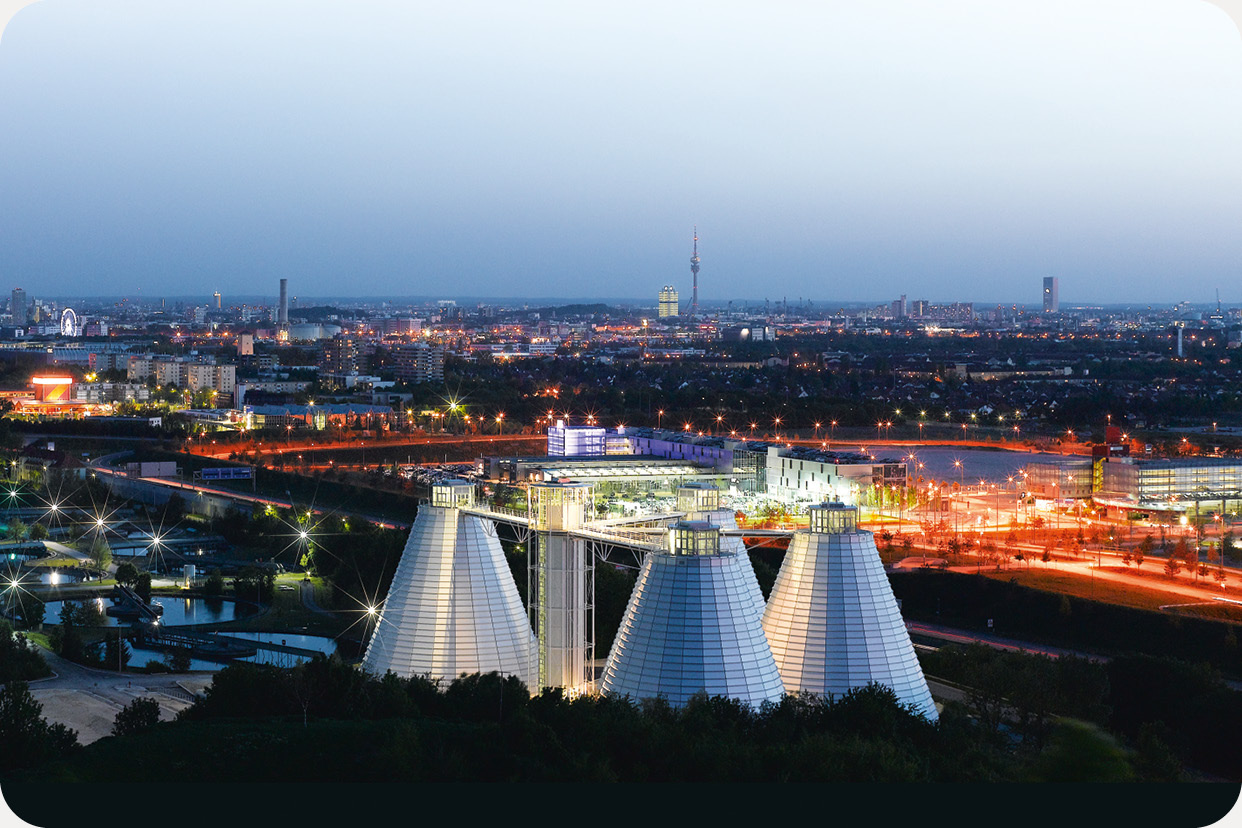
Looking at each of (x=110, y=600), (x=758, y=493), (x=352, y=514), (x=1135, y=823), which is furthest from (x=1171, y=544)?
(x=1135, y=823)

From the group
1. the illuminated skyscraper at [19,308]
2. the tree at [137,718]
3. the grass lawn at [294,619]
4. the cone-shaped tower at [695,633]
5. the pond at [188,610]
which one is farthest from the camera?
the illuminated skyscraper at [19,308]

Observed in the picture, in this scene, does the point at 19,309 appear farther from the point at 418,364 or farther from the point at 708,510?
the point at 708,510

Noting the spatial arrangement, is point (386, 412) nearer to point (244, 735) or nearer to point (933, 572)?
point (933, 572)

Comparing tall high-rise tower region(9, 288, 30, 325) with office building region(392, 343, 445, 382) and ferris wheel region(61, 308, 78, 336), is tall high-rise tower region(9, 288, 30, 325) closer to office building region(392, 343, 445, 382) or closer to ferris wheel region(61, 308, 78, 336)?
ferris wheel region(61, 308, 78, 336)

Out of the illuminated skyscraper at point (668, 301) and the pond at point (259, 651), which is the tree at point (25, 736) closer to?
the pond at point (259, 651)

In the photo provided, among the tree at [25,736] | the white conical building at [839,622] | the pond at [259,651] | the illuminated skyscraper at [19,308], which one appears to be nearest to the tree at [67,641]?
the pond at [259,651]
